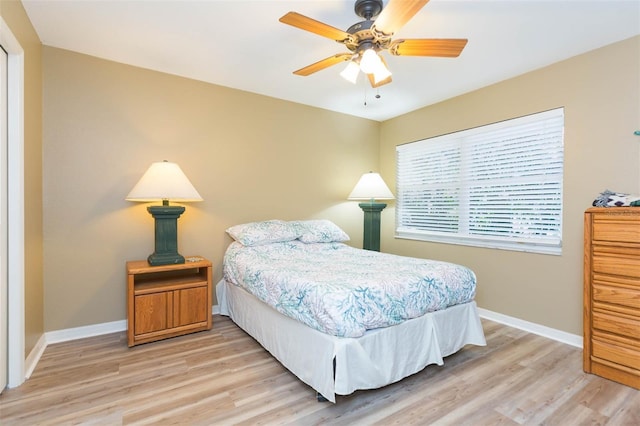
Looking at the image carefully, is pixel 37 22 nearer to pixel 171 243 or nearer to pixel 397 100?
pixel 171 243

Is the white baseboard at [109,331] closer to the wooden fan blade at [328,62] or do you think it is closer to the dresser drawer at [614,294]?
the dresser drawer at [614,294]

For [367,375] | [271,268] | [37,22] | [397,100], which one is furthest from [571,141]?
[37,22]

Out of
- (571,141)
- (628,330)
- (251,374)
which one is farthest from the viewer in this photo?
(571,141)

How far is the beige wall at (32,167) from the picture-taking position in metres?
2.07

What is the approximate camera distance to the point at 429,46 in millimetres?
1941

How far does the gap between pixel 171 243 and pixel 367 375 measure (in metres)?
2.02

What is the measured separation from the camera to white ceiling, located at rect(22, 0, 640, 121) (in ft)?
6.72

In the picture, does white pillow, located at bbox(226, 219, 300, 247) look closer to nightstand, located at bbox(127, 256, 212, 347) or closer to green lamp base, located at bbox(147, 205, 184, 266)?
nightstand, located at bbox(127, 256, 212, 347)

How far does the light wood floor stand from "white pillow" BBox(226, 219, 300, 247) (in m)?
1.01

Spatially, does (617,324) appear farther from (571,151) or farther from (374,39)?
(374,39)

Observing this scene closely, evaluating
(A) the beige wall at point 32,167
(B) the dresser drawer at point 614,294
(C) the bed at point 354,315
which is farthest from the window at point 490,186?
(A) the beige wall at point 32,167

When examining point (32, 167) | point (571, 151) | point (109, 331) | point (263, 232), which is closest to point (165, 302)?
point (109, 331)

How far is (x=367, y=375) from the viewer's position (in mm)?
1806

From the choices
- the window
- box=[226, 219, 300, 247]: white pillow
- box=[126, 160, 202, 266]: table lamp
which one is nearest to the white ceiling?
the window
